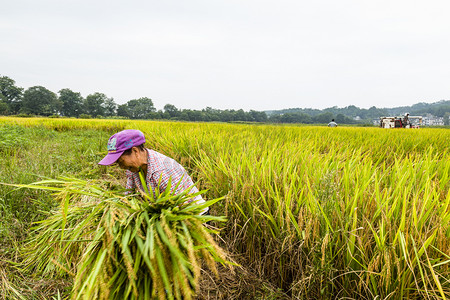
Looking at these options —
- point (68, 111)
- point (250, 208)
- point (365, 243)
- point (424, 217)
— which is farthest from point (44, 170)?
point (68, 111)

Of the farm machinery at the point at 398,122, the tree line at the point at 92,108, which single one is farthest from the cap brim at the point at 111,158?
the tree line at the point at 92,108

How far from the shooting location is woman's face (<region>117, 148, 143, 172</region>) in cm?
159

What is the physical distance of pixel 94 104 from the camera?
7806cm

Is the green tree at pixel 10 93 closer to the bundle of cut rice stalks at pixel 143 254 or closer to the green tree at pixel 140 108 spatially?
the green tree at pixel 140 108

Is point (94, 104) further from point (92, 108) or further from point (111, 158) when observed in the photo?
point (111, 158)

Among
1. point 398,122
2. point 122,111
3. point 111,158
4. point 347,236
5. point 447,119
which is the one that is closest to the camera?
point 347,236

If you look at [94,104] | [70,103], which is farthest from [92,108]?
[70,103]

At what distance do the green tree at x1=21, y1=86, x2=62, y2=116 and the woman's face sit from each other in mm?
80665

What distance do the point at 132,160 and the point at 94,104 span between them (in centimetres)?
9022

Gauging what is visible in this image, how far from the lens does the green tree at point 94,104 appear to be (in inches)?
3051

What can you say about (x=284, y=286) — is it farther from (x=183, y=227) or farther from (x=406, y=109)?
(x=406, y=109)

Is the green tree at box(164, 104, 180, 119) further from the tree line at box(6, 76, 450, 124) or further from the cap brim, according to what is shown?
the cap brim

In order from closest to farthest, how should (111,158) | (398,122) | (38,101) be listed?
(111,158)
(398,122)
(38,101)

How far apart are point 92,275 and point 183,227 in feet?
0.93
